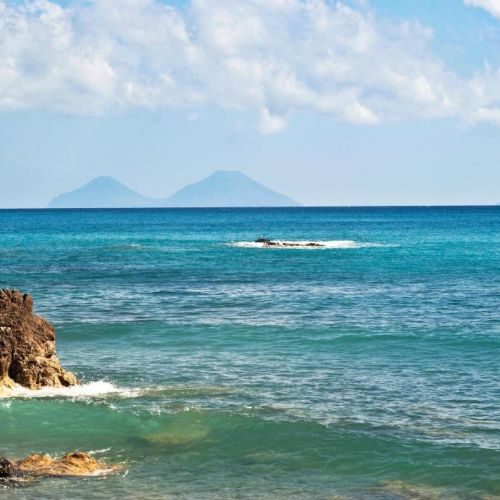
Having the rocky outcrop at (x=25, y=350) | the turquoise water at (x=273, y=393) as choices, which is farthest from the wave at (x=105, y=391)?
the rocky outcrop at (x=25, y=350)

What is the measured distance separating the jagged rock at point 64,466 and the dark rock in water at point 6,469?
194 millimetres

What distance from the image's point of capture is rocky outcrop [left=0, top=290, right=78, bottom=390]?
2934 cm

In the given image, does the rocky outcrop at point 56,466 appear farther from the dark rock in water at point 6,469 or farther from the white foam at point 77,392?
the white foam at point 77,392

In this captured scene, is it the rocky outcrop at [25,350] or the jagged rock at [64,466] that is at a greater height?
the rocky outcrop at [25,350]

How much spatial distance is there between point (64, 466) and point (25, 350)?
8350 mm

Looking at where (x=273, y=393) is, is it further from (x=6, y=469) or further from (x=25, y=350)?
(x=6, y=469)

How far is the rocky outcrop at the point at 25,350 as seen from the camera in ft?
96.3

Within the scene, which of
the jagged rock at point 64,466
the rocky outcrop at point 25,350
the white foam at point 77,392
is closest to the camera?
the jagged rock at point 64,466

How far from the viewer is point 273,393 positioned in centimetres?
2994

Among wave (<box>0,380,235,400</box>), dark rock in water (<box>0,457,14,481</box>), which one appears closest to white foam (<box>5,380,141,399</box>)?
wave (<box>0,380,235,400</box>)

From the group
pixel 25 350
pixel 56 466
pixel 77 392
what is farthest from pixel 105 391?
pixel 56 466

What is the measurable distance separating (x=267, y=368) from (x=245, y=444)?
29.4 feet

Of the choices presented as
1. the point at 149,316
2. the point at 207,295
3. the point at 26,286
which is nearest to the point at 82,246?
the point at 26,286

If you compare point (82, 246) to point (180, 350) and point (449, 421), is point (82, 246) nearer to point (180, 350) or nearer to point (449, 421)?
point (180, 350)
